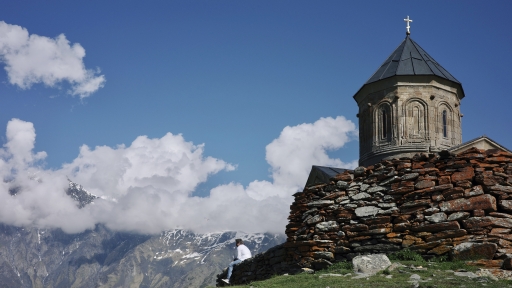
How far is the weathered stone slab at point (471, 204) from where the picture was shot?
34.9 ft

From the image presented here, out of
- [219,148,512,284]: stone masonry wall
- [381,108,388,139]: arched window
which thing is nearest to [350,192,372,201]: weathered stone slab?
[219,148,512,284]: stone masonry wall

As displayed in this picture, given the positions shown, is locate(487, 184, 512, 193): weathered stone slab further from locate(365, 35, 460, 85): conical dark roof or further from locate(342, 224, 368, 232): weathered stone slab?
locate(365, 35, 460, 85): conical dark roof

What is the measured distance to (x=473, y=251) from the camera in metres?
10.3

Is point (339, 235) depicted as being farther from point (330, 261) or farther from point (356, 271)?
point (356, 271)

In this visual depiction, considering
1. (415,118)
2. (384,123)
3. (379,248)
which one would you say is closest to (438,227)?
(379,248)

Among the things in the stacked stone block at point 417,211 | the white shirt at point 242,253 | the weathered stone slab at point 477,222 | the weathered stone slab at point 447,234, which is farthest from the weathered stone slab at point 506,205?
the white shirt at point 242,253

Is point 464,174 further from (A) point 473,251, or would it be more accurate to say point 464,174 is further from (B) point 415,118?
(B) point 415,118

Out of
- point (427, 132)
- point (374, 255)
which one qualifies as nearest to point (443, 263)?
point (374, 255)

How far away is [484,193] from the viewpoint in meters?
10.8

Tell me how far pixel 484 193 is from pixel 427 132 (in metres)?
15.6

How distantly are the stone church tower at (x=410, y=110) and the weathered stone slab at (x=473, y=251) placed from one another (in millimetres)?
15537

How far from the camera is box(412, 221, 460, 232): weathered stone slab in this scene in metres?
10.7

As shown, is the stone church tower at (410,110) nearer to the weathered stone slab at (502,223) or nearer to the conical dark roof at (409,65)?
the conical dark roof at (409,65)

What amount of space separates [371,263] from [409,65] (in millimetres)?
17951
